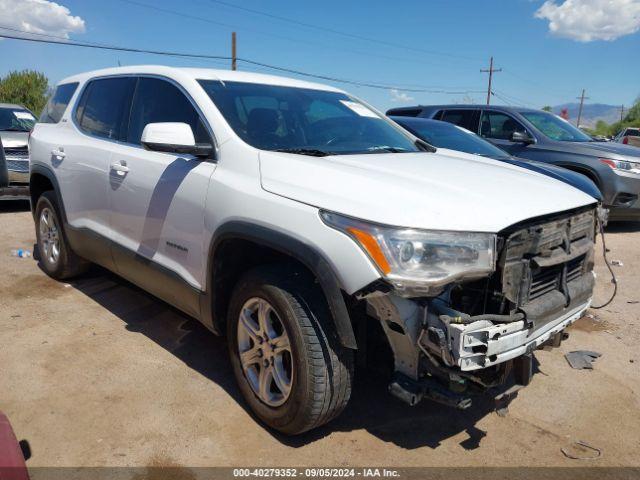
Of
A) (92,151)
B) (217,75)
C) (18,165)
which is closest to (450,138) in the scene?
(217,75)

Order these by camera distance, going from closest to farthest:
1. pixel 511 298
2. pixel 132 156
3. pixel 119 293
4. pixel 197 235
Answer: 1. pixel 511 298
2. pixel 197 235
3. pixel 132 156
4. pixel 119 293

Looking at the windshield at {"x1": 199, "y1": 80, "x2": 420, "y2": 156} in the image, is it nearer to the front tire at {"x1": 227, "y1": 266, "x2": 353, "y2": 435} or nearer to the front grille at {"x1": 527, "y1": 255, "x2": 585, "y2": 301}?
the front tire at {"x1": 227, "y1": 266, "x2": 353, "y2": 435}

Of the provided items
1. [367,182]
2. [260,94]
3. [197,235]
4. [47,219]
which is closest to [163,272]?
[197,235]

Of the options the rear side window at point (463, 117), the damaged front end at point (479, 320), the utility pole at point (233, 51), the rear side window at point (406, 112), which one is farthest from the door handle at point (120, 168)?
the utility pole at point (233, 51)

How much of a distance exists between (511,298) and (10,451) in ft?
6.72

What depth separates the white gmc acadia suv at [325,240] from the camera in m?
2.32

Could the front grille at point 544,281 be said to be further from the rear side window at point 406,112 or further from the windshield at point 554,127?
the rear side window at point 406,112

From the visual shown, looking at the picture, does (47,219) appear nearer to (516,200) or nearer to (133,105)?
(133,105)

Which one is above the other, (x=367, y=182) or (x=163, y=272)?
(x=367, y=182)

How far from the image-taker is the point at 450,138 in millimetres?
6953

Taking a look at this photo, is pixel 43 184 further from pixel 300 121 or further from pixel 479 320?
pixel 479 320

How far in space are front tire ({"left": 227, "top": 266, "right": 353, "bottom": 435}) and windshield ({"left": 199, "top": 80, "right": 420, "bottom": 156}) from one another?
827 mm

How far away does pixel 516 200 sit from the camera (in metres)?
2.61

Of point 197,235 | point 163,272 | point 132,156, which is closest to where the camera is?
point 197,235
